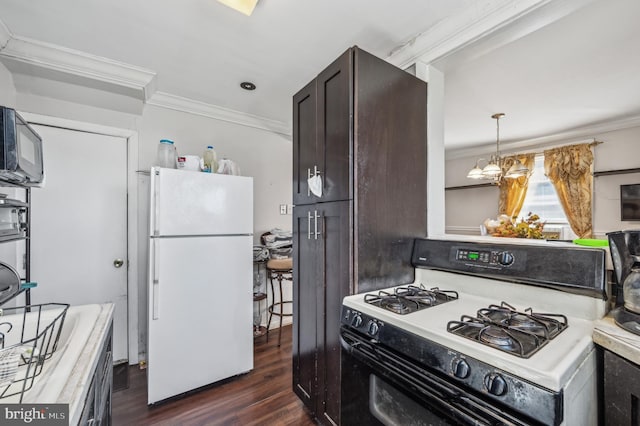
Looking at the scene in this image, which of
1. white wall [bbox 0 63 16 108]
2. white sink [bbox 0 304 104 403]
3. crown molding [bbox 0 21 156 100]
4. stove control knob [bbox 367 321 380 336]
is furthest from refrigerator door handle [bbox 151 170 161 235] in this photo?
stove control knob [bbox 367 321 380 336]

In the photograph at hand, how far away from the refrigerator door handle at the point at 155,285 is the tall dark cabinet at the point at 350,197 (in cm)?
96

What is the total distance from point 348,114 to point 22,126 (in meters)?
1.24

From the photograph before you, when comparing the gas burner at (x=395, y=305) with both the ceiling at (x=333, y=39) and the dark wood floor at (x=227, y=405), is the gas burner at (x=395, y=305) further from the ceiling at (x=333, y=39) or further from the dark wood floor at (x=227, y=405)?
the ceiling at (x=333, y=39)

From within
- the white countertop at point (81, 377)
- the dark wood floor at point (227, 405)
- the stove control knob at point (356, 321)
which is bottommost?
the dark wood floor at point (227, 405)

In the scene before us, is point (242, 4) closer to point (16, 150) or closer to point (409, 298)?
point (16, 150)

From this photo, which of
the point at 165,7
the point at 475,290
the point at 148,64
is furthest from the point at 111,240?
the point at 475,290

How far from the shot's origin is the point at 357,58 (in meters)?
1.37

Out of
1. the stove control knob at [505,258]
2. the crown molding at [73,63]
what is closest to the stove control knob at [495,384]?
the stove control knob at [505,258]

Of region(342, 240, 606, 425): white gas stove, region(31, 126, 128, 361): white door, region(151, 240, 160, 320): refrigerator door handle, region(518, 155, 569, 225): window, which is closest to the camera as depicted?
region(342, 240, 606, 425): white gas stove

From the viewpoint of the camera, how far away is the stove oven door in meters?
0.80

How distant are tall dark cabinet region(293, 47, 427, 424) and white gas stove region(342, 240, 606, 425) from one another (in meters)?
0.18

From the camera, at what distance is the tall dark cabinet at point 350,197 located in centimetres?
138

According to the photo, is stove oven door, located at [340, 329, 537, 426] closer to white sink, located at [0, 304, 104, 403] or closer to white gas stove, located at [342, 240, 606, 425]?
white gas stove, located at [342, 240, 606, 425]

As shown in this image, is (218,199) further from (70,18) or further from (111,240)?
(70,18)
